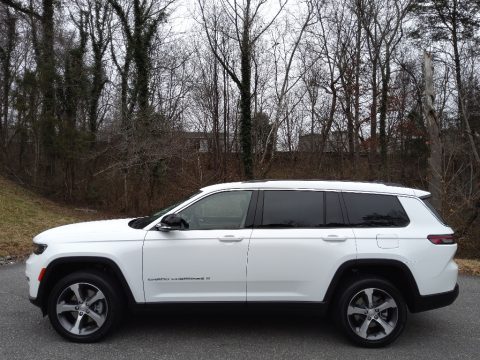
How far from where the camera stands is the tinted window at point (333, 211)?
16.0 ft

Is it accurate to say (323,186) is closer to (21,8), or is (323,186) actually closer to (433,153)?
(433,153)

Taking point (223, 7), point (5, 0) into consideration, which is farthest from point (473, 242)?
point (5, 0)

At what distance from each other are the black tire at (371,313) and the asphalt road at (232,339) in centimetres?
13

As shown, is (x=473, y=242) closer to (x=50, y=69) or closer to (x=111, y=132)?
(x=111, y=132)

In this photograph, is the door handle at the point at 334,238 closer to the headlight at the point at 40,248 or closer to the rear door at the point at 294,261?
the rear door at the point at 294,261

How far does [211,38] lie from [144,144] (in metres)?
9.80

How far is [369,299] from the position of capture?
4.79 metres

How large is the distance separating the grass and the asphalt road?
4136 millimetres

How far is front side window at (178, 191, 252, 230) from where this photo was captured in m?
4.92

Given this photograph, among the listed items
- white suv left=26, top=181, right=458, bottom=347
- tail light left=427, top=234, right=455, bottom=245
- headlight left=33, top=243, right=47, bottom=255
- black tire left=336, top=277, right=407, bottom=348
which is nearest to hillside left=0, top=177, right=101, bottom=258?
headlight left=33, top=243, right=47, bottom=255

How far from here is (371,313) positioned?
4773 millimetres

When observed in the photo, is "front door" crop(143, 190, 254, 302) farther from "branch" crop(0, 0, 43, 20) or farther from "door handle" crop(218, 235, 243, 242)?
"branch" crop(0, 0, 43, 20)

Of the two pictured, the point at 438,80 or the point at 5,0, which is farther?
the point at 438,80

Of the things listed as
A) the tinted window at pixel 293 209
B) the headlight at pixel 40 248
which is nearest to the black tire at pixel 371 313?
the tinted window at pixel 293 209
